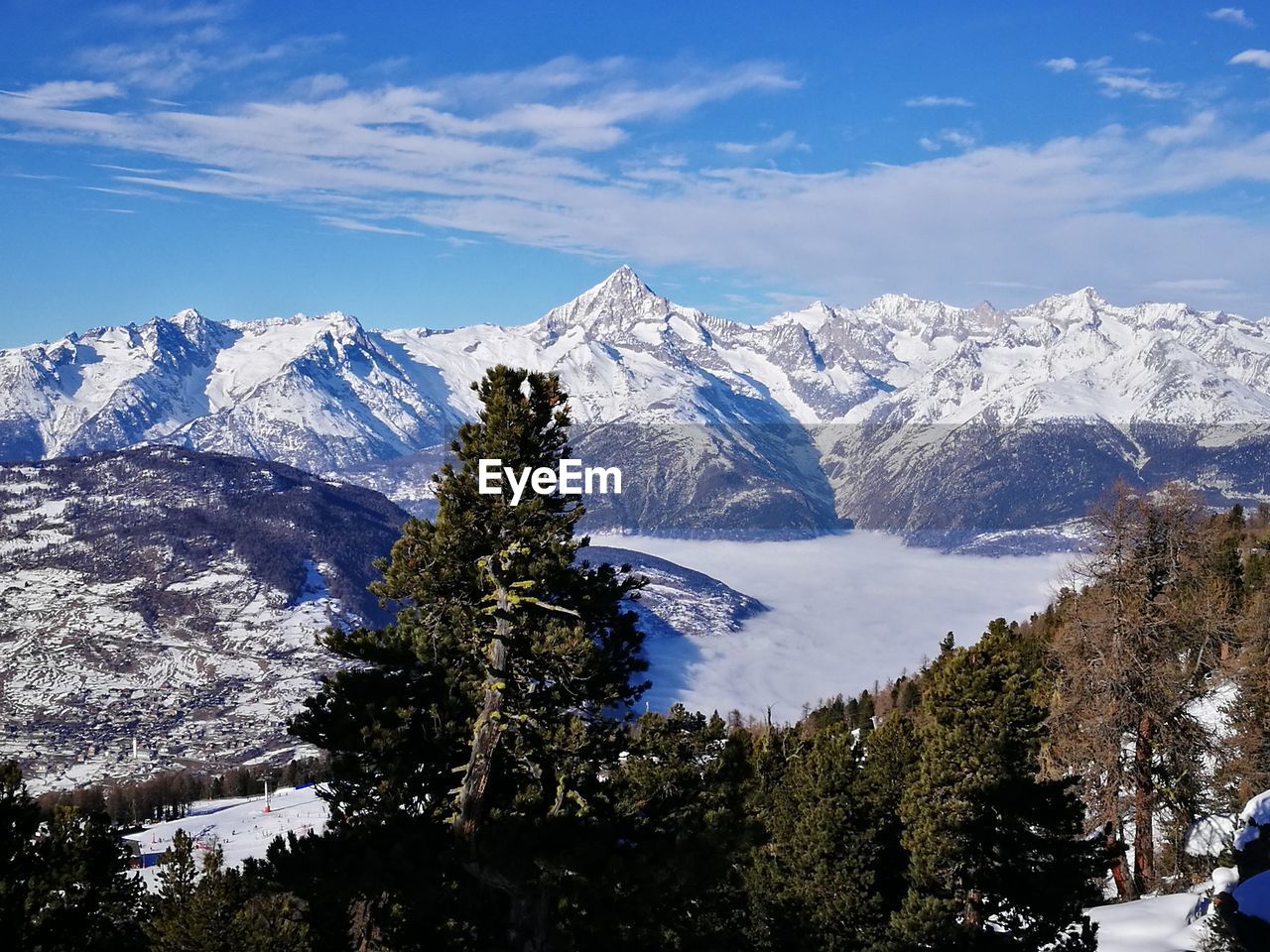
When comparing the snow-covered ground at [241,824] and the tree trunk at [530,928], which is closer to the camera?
the tree trunk at [530,928]

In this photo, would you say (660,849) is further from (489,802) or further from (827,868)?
(827,868)

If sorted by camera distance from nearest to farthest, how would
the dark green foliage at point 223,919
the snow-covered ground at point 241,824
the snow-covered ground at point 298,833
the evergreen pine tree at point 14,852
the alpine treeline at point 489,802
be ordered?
1. the alpine treeline at point 489,802
2. the evergreen pine tree at point 14,852
3. the dark green foliage at point 223,919
4. the snow-covered ground at point 298,833
5. the snow-covered ground at point 241,824

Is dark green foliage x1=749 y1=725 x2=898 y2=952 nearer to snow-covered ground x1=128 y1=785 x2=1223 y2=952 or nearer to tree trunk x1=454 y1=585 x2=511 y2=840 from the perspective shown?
snow-covered ground x1=128 y1=785 x2=1223 y2=952

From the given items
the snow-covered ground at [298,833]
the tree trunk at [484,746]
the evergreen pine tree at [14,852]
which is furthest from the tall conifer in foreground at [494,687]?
the evergreen pine tree at [14,852]

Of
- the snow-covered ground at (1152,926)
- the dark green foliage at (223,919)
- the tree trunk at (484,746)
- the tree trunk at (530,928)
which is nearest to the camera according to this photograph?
the tree trunk at (484,746)

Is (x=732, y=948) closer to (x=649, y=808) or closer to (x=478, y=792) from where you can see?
(x=649, y=808)

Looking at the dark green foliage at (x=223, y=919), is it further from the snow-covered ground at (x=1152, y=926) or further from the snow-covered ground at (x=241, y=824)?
the snow-covered ground at (x=241, y=824)
